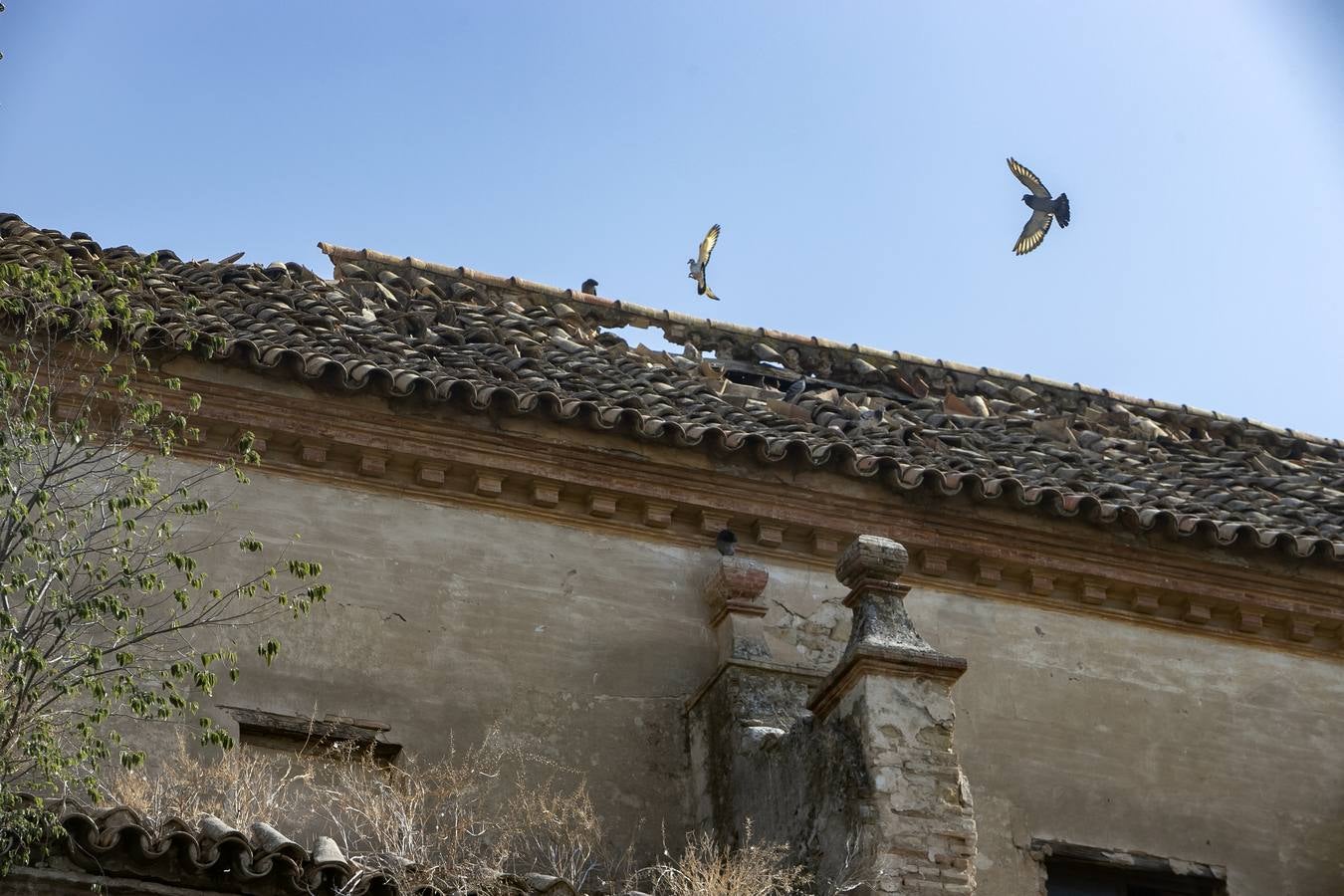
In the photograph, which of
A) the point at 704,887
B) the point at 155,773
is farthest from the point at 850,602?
the point at 155,773

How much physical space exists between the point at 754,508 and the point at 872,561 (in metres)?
2.10

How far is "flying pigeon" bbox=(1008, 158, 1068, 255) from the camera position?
51.3 ft

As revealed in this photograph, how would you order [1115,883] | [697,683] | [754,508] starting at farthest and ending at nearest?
[754,508] → [1115,883] → [697,683]

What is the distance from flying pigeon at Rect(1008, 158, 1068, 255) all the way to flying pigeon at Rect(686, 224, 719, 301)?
257 cm

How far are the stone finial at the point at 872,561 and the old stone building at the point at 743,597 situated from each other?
2cm

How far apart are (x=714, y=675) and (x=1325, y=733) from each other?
4216mm

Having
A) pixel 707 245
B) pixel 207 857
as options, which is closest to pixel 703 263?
pixel 707 245

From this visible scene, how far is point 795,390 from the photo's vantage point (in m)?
14.6

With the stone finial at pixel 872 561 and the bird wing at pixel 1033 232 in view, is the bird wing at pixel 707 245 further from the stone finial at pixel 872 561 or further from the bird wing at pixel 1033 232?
the stone finial at pixel 872 561

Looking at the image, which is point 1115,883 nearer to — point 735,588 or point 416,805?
point 735,588

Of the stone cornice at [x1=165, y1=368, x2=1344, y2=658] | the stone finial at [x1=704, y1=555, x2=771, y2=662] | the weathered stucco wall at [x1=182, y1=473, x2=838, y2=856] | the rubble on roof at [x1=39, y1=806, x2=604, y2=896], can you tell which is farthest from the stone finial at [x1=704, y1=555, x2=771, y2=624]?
the rubble on roof at [x1=39, y1=806, x2=604, y2=896]

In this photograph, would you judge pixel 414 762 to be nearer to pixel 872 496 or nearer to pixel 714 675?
pixel 714 675

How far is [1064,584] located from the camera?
12.1m

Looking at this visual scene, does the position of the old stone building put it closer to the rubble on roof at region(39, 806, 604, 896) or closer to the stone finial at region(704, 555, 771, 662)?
the stone finial at region(704, 555, 771, 662)
